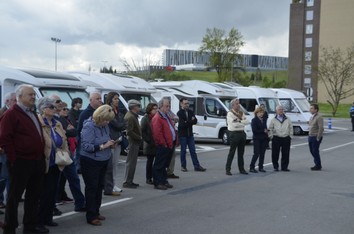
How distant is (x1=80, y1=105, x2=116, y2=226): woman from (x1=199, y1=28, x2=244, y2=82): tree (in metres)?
49.3

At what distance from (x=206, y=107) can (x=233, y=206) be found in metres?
12.4

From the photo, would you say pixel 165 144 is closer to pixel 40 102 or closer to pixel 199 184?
pixel 199 184

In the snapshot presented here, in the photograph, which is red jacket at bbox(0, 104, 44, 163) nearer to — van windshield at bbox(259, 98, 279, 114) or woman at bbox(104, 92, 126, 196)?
woman at bbox(104, 92, 126, 196)

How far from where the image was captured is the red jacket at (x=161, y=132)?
384 inches

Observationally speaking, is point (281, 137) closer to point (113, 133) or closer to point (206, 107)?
point (113, 133)

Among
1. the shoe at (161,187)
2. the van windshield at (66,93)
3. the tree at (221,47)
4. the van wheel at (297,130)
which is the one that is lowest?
the shoe at (161,187)

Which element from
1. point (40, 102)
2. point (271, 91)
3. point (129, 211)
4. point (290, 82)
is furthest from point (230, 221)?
point (290, 82)

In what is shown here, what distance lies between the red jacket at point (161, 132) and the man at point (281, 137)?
422 centimetres

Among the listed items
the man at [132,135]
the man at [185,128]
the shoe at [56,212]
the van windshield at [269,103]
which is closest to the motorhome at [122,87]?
the man at [185,128]

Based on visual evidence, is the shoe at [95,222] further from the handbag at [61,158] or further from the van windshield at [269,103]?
the van windshield at [269,103]

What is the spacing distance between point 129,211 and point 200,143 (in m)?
13.7

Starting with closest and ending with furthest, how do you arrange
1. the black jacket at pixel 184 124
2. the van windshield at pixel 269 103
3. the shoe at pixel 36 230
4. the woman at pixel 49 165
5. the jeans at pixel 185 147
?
the shoe at pixel 36 230 → the woman at pixel 49 165 → the black jacket at pixel 184 124 → the jeans at pixel 185 147 → the van windshield at pixel 269 103

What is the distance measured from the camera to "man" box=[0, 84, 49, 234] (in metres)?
5.85

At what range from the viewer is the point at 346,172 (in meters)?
12.9
